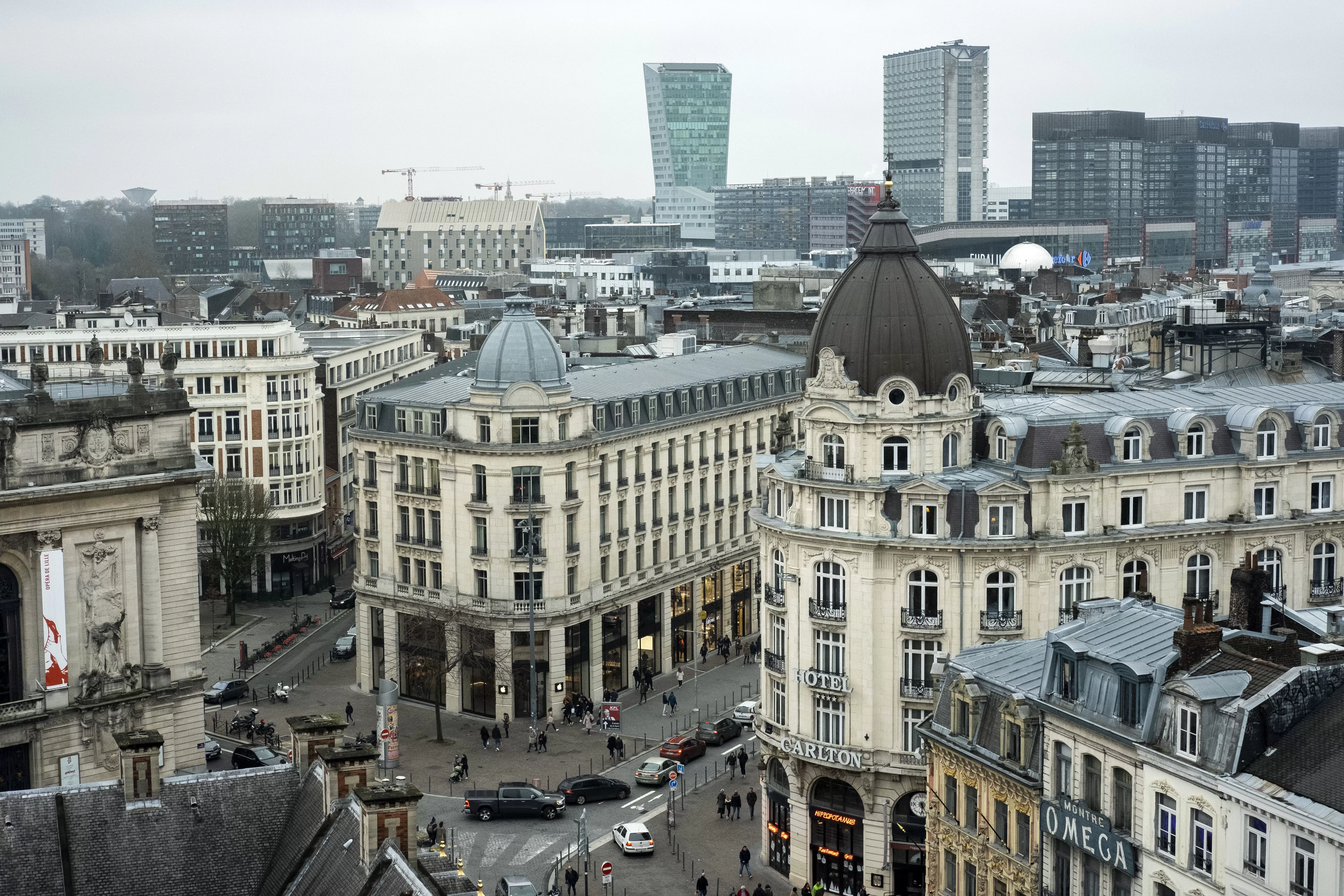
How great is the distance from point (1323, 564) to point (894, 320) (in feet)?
77.1

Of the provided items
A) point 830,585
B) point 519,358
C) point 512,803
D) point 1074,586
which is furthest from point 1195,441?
point 519,358

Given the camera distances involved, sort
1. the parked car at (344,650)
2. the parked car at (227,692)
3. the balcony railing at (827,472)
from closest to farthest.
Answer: the balcony railing at (827,472) < the parked car at (227,692) < the parked car at (344,650)

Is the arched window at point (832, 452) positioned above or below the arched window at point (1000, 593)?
above

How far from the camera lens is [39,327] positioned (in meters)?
168

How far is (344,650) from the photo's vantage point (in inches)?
5059

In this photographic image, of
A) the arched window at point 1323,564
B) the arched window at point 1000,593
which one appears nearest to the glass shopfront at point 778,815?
the arched window at point 1000,593

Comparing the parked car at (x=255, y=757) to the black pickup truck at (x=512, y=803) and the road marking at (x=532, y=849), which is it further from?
the road marking at (x=532, y=849)

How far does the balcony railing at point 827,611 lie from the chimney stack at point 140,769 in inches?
1530

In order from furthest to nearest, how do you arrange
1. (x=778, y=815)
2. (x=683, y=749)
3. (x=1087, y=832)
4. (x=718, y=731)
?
(x=718, y=731), (x=683, y=749), (x=778, y=815), (x=1087, y=832)

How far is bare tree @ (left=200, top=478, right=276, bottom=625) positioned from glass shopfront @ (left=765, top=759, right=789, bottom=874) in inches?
2375

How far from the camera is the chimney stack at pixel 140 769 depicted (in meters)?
51.4

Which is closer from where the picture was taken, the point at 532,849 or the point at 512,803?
the point at 532,849

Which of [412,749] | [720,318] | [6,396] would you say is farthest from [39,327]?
[6,396]

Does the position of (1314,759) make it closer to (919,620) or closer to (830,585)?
(919,620)
